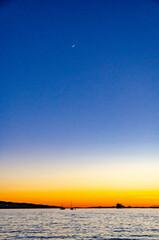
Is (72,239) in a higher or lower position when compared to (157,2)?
lower

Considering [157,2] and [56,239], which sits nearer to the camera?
[157,2]

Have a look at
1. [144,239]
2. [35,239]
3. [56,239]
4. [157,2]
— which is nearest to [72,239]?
[56,239]

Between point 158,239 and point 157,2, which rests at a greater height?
point 157,2

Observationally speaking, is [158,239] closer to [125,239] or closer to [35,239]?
[125,239]

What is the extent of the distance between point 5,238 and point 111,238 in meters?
21.0

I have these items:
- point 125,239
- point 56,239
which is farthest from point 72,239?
point 125,239

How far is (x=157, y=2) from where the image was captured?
20641 mm

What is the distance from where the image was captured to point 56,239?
2080 inches

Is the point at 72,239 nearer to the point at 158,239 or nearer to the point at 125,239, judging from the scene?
the point at 125,239

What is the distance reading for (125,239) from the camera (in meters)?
53.7

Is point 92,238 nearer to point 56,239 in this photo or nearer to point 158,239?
point 56,239

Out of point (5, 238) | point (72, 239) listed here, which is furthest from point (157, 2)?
point (5, 238)

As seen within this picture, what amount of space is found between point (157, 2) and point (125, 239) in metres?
46.3

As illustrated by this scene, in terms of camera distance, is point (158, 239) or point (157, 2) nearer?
point (157, 2)
